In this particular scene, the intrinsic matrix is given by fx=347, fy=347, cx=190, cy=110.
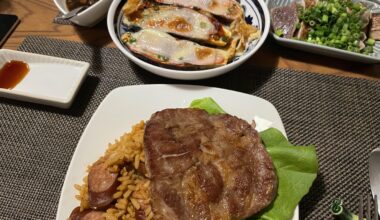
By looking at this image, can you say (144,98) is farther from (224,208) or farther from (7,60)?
(7,60)

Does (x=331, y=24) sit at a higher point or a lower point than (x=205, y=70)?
higher

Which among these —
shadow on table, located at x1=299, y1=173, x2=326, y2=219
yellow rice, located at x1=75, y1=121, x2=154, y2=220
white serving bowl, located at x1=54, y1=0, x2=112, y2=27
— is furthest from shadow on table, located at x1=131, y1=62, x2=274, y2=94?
shadow on table, located at x1=299, y1=173, x2=326, y2=219

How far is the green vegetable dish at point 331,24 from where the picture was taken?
3.05 metres

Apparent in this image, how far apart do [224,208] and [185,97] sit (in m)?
0.95

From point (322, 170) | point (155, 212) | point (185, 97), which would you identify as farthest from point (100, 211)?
point (322, 170)

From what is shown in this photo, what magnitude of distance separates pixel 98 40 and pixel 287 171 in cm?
205

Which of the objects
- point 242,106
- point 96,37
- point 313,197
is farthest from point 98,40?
point 313,197

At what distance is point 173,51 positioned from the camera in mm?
2770

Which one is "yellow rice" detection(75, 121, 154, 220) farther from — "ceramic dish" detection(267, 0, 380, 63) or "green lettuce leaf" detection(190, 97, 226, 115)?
"ceramic dish" detection(267, 0, 380, 63)

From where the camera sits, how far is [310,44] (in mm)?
2869

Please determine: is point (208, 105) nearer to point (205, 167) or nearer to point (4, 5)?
point (205, 167)

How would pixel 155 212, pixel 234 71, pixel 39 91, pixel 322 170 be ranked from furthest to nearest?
pixel 234 71, pixel 39 91, pixel 322 170, pixel 155 212

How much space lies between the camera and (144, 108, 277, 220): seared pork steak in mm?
1855

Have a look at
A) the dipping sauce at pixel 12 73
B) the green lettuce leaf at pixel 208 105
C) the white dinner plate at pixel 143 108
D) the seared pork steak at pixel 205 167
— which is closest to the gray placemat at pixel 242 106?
the dipping sauce at pixel 12 73
